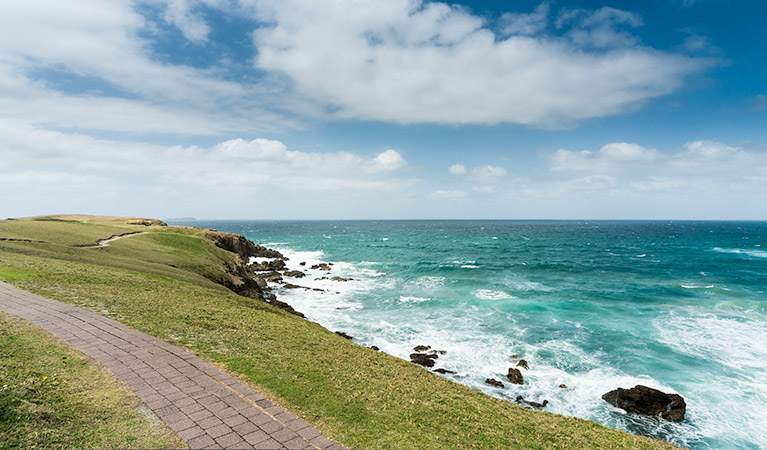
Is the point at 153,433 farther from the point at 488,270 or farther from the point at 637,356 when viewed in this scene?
the point at 488,270

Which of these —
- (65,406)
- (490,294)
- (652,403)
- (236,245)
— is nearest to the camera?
(65,406)

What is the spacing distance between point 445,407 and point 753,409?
20.2 meters

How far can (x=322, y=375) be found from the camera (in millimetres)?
12414

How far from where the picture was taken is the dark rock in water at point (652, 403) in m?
18.7

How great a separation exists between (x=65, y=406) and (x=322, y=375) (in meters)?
6.75

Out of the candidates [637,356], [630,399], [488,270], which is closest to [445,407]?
[630,399]

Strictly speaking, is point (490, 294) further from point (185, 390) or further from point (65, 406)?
point (65, 406)

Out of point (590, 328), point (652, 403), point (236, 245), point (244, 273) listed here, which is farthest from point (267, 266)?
point (652, 403)

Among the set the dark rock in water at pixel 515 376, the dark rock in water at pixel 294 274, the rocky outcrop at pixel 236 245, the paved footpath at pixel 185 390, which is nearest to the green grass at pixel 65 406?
the paved footpath at pixel 185 390

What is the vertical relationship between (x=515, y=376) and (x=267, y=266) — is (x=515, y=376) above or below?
below

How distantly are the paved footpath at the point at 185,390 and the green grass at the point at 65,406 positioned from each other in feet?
1.36

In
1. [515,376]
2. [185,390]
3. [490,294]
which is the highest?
[185,390]

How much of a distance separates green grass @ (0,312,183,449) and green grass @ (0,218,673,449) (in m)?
3.10

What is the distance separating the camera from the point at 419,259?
79.2m
